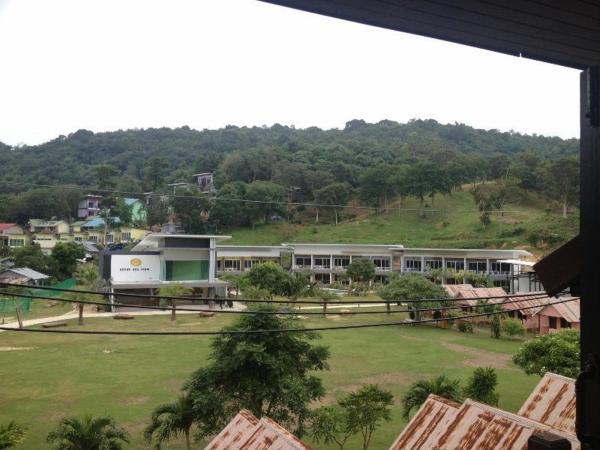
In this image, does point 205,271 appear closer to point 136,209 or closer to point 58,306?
point 58,306

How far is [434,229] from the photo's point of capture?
161 feet

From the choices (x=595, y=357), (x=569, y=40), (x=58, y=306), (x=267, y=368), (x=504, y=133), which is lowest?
(x=58, y=306)

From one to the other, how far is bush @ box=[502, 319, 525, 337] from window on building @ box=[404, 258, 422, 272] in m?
18.2

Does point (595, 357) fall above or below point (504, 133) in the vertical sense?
below

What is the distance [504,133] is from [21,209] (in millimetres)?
65546

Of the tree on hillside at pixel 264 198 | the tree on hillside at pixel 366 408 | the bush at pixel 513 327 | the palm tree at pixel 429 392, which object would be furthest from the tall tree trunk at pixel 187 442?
the tree on hillside at pixel 264 198

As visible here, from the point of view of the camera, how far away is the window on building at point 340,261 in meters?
41.0

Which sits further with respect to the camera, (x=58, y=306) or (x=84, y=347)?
(x=58, y=306)

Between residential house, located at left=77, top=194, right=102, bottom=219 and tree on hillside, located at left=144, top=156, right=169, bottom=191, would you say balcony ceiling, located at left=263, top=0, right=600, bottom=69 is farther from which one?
residential house, located at left=77, top=194, right=102, bottom=219

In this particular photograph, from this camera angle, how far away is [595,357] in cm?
208

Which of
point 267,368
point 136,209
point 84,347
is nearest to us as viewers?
point 267,368

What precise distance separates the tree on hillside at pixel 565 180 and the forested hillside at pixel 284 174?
0.10 metres

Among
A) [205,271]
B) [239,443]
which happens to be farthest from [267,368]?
[205,271]

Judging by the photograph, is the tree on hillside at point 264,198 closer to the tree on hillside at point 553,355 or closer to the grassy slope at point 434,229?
the grassy slope at point 434,229
